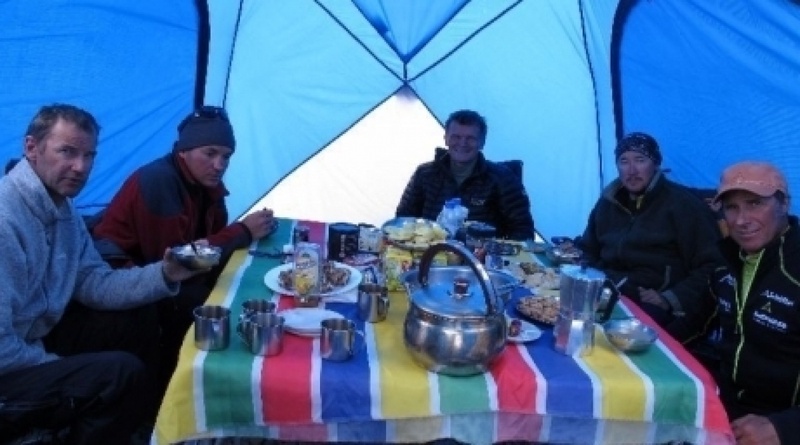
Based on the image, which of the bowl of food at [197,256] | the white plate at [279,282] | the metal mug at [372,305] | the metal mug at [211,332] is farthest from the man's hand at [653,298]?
the metal mug at [211,332]

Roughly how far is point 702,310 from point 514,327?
0.98 meters

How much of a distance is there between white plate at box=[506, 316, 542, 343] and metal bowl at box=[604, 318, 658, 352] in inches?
7.4

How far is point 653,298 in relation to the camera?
3.01m

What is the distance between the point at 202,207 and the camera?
10.1 ft

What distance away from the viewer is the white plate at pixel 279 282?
222cm

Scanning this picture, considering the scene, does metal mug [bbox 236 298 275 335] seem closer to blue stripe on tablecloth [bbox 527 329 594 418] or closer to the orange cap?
blue stripe on tablecloth [bbox 527 329 594 418]

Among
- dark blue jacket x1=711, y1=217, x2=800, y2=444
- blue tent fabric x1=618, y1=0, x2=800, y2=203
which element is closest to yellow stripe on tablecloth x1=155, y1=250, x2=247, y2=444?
dark blue jacket x1=711, y1=217, x2=800, y2=444

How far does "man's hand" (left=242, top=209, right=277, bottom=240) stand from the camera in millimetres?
2901

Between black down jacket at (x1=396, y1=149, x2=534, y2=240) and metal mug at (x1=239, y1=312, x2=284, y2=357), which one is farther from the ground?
black down jacket at (x1=396, y1=149, x2=534, y2=240)

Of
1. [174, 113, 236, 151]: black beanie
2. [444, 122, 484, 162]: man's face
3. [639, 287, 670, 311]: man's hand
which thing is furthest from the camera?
[444, 122, 484, 162]: man's face

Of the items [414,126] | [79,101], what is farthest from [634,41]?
[79,101]

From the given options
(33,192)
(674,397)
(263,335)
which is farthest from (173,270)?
(674,397)

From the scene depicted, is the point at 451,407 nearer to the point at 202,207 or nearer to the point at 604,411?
the point at 604,411

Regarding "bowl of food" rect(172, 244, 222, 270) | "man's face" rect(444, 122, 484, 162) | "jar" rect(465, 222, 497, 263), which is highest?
"man's face" rect(444, 122, 484, 162)
